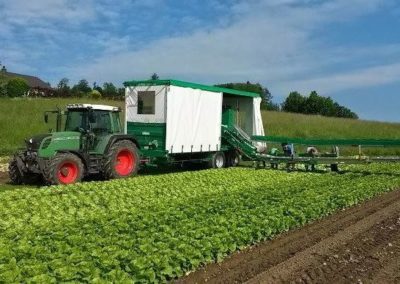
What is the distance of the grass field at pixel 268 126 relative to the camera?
86.3ft

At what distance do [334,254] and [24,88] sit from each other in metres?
59.2

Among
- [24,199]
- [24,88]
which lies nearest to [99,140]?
[24,199]

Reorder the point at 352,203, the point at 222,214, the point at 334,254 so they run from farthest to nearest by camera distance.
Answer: the point at 352,203 → the point at 222,214 → the point at 334,254

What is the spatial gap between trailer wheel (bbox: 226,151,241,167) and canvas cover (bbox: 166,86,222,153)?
4.48 ft

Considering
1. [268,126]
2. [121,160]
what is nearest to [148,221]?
[121,160]

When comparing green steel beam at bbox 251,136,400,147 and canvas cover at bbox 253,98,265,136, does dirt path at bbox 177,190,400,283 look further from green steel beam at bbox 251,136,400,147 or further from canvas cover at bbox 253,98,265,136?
canvas cover at bbox 253,98,265,136

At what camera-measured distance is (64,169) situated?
1302 cm

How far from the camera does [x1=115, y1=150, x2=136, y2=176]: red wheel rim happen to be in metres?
14.9

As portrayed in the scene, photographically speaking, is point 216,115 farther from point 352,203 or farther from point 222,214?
point 222,214

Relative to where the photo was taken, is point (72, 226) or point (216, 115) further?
point (216, 115)

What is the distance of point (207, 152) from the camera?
61.4 feet

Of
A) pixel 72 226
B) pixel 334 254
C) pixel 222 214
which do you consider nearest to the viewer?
pixel 334 254

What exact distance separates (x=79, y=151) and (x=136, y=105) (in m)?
3.86

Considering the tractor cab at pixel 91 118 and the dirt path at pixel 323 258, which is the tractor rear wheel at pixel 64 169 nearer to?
the tractor cab at pixel 91 118
